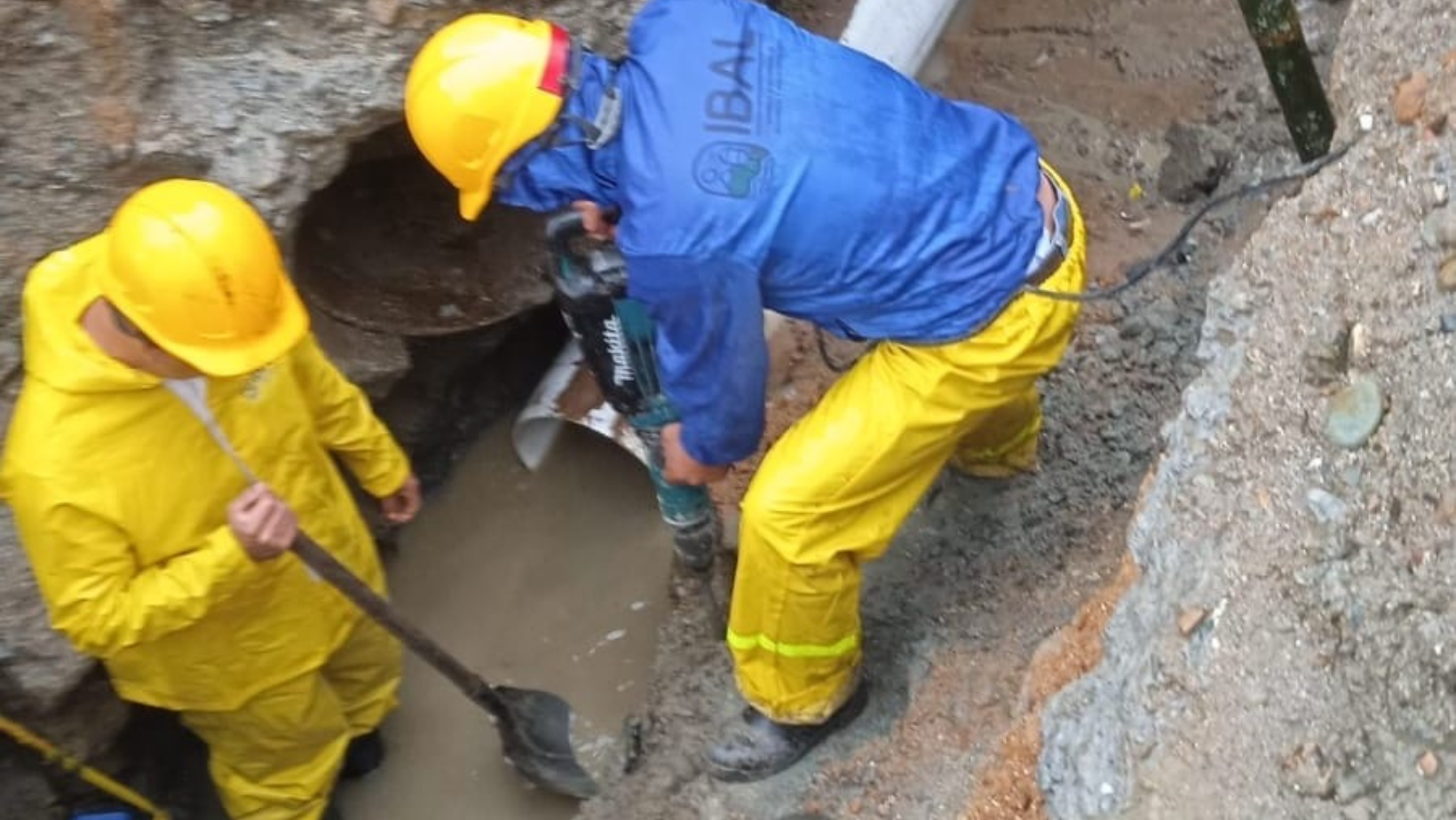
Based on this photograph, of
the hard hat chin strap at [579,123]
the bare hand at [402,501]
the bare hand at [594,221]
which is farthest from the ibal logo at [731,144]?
the bare hand at [402,501]

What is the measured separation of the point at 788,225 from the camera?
2668mm

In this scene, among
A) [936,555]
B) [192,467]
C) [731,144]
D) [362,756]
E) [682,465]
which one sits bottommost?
[362,756]

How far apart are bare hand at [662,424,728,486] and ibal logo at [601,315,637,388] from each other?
149mm

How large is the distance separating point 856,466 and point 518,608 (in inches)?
62.8

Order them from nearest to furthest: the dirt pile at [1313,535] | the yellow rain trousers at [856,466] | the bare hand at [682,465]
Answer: the dirt pile at [1313,535] → the yellow rain trousers at [856,466] → the bare hand at [682,465]

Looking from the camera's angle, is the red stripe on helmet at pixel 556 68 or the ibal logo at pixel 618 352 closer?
the red stripe on helmet at pixel 556 68

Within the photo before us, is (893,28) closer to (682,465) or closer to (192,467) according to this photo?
(682,465)

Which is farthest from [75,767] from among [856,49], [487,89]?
[856,49]

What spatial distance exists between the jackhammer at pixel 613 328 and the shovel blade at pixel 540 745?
2.33ft

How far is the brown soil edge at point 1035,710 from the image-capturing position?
239 centimetres

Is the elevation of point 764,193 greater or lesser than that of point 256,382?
greater

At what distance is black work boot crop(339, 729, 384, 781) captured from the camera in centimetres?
396

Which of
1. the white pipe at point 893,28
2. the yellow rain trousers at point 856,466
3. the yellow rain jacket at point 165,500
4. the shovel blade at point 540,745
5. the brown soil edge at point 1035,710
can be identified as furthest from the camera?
the white pipe at point 893,28

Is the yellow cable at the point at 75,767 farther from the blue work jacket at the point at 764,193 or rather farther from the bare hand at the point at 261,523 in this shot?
the blue work jacket at the point at 764,193
